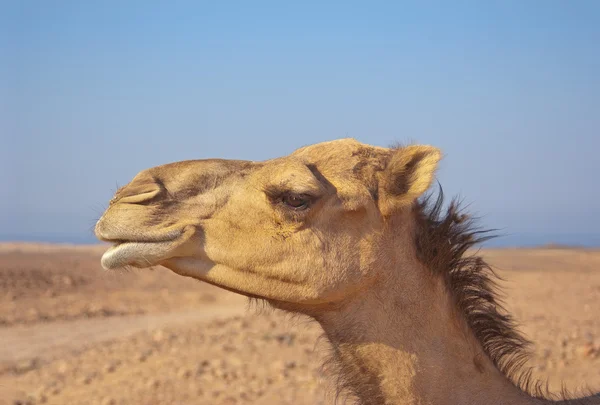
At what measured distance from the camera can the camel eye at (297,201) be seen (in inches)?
165

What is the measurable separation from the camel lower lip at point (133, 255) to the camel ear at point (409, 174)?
4.12 ft

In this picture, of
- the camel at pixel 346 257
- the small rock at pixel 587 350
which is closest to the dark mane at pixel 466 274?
the camel at pixel 346 257

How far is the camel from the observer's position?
4047 mm

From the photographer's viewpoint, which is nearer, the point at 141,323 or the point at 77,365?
the point at 77,365

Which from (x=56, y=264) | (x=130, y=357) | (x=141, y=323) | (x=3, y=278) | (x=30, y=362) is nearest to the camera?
(x=130, y=357)

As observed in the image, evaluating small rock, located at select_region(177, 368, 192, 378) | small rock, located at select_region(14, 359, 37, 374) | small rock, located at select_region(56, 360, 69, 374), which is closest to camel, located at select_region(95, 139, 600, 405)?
small rock, located at select_region(177, 368, 192, 378)

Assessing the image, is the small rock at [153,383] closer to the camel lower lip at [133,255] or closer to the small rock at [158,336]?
the small rock at [158,336]

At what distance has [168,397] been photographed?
874 centimetres

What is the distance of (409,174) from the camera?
4.36 metres

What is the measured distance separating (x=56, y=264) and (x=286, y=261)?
23671mm

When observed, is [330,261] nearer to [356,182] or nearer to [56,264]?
[356,182]

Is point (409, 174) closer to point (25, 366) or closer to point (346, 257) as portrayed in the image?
point (346, 257)

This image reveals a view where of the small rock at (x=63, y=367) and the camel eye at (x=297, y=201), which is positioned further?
the small rock at (x=63, y=367)

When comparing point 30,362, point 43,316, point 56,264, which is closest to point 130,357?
point 30,362
